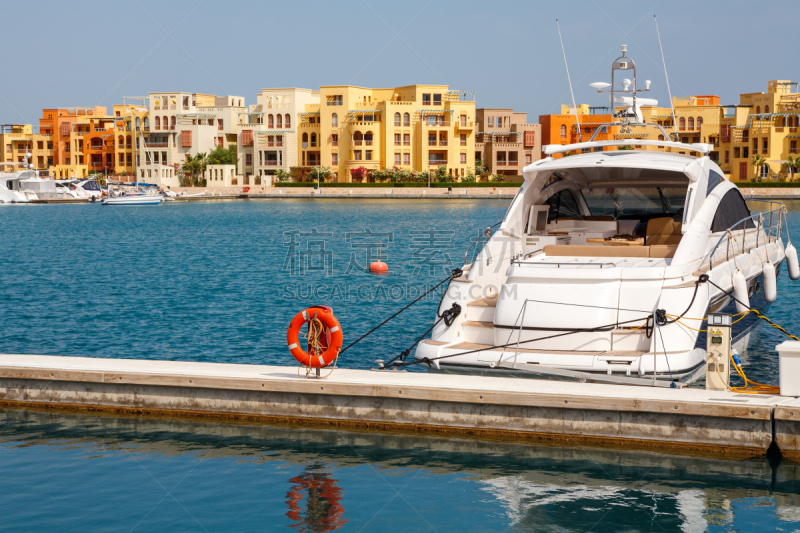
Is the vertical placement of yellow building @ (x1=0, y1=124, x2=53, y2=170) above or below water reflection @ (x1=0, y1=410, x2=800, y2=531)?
above

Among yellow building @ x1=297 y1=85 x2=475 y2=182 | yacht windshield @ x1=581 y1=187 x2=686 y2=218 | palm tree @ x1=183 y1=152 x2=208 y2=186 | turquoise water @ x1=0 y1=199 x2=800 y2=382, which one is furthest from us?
palm tree @ x1=183 y1=152 x2=208 y2=186

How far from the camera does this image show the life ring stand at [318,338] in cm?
966

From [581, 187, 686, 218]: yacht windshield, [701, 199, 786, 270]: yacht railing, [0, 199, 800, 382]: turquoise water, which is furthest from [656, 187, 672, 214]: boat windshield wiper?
[0, 199, 800, 382]: turquoise water

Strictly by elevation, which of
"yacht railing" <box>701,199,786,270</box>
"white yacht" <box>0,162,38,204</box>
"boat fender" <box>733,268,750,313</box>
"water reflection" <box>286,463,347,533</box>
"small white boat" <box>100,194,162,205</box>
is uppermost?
"white yacht" <box>0,162,38,204</box>

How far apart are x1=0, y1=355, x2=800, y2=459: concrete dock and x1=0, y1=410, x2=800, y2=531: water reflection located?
0.59 feet

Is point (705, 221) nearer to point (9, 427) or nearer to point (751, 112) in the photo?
point (9, 427)

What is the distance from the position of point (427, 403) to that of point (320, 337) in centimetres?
145

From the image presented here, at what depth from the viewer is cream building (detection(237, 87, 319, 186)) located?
104000mm

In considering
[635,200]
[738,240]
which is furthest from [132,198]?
[738,240]

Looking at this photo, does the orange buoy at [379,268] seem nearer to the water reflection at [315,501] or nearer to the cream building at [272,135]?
the water reflection at [315,501]

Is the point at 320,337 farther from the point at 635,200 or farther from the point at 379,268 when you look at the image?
the point at 379,268

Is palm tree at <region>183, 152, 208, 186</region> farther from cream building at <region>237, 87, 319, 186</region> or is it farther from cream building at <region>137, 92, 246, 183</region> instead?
cream building at <region>237, 87, 319, 186</region>

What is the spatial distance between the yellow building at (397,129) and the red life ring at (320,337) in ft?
290

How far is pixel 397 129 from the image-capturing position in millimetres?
97312
